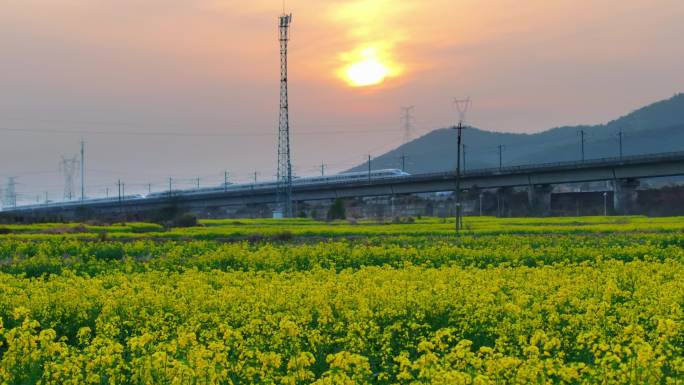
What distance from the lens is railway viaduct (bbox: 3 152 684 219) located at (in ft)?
263

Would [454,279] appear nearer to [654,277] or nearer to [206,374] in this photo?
[654,277]

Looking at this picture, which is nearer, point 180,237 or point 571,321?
point 571,321

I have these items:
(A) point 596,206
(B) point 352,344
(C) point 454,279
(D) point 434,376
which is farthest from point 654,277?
(A) point 596,206

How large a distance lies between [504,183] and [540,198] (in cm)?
461

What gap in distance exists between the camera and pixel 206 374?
8602 mm

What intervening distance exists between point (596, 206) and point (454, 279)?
270 ft

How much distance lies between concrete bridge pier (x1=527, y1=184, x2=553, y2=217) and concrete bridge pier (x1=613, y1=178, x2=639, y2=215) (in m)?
9.16

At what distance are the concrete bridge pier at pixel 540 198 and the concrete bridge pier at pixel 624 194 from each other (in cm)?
916

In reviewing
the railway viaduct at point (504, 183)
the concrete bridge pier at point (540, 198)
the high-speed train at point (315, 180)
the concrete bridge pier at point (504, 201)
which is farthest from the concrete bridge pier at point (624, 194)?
the high-speed train at point (315, 180)

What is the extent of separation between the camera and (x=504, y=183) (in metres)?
93.7

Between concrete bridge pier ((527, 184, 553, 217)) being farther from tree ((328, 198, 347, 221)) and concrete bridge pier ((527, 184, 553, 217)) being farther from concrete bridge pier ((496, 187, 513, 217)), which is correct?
tree ((328, 198, 347, 221))

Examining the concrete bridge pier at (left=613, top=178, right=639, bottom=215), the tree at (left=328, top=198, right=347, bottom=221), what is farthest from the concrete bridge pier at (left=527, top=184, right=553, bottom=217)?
the tree at (left=328, top=198, right=347, bottom=221)

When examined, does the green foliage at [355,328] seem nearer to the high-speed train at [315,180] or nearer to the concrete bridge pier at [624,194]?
the concrete bridge pier at [624,194]

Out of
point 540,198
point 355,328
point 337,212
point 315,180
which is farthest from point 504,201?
point 355,328
